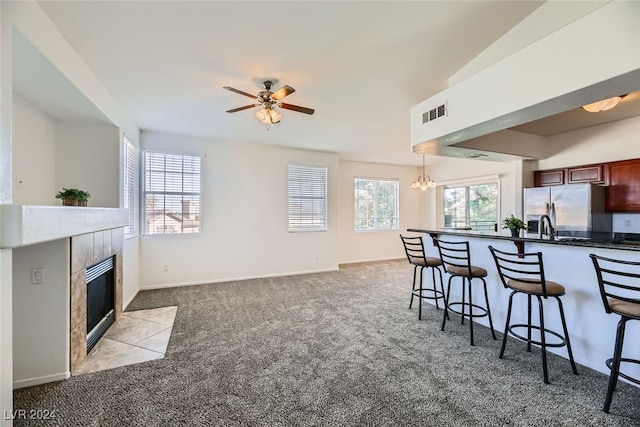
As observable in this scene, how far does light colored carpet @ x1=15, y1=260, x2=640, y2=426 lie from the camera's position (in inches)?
70.4

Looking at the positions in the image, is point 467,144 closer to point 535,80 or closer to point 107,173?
point 535,80

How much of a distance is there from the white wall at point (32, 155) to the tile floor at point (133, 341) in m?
1.68

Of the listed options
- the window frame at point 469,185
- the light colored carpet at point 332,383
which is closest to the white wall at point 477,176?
the window frame at point 469,185

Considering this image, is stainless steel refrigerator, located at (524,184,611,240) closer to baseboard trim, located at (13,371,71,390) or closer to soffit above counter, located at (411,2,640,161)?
soffit above counter, located at (411,2,640,161)

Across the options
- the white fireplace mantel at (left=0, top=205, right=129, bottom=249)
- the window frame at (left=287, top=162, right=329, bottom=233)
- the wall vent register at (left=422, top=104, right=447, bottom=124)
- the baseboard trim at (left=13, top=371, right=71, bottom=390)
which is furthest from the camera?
the window frame at (left=287, top=162, right=329, bottom=233)

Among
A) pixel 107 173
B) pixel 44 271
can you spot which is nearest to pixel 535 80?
pixel 44 271

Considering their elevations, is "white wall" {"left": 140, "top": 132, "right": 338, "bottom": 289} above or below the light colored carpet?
Answer: above

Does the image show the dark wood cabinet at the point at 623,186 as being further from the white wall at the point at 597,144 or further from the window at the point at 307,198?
the window at the point at 307,198

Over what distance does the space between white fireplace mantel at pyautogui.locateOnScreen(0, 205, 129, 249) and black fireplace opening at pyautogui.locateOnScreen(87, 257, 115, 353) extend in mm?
816

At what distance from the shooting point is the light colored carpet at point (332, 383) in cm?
179

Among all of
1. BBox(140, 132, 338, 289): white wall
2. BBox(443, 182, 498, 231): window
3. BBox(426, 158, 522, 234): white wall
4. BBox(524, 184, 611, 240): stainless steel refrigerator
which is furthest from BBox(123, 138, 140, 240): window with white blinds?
BBox(443, 182, 498, 231): window

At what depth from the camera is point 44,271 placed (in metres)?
2.20

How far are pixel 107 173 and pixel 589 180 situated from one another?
7122 mm

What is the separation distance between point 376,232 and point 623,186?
15.5 ft
